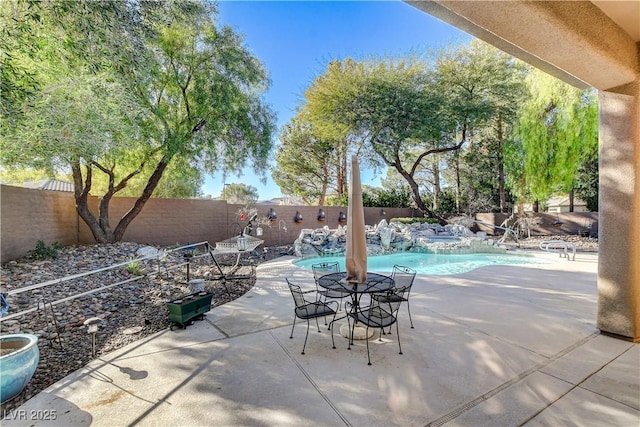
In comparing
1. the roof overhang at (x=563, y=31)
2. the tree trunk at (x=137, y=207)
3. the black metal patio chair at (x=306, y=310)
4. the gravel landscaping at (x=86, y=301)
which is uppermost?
the roof overhang at (x=563, y=31)

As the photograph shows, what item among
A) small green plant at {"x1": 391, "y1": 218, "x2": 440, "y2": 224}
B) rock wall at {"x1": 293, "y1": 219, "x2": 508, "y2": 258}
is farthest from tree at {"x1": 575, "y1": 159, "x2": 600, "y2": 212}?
rock wall at {"x1": 293, "y1": 219, "x2": 508, "y2": 258}

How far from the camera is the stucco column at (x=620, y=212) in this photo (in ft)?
10.4

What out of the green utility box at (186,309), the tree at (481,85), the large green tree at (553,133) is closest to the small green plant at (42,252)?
the green utility box at (186,309)

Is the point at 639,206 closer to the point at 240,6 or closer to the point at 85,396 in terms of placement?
the point at 85,396

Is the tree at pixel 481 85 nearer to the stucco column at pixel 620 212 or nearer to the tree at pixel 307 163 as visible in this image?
the tree at pixel 307 163

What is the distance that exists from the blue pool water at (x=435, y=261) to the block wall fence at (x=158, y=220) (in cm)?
357

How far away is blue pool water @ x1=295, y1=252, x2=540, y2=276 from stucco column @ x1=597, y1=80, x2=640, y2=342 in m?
4.54

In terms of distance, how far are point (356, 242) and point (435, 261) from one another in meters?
6.87

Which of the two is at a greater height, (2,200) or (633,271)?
(2,200)

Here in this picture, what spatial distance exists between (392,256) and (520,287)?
5.05 m

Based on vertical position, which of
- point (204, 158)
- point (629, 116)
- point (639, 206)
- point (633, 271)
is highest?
point (204, 158)

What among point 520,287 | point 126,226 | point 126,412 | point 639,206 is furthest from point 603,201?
point 126,226

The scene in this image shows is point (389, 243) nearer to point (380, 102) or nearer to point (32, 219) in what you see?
point (380, 102)

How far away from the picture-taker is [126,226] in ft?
28.0
